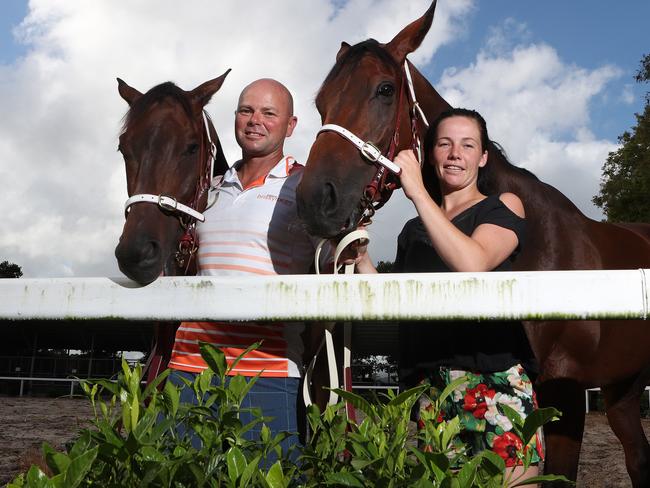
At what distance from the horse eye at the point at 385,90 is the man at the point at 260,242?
1.17ft

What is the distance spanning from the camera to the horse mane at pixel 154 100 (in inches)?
112

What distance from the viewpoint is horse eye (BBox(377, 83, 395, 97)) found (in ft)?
8.66

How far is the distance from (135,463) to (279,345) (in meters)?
1.31

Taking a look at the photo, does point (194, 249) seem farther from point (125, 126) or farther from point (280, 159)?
point (125, 126)

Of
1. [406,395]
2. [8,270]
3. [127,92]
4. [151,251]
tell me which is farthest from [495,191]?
[8,270]

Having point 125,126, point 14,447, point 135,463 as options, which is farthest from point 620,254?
point 14,447

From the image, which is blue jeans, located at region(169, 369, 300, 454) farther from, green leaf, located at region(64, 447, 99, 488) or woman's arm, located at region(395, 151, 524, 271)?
green leaf, located at region(64, 447, 99, 488)

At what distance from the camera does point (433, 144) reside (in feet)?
7.87

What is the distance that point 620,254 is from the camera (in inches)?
134

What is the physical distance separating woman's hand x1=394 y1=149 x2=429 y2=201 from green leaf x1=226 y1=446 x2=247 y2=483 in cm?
114

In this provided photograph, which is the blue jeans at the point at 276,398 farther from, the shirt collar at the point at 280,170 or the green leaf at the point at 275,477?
the green leaf at the point at 275,477

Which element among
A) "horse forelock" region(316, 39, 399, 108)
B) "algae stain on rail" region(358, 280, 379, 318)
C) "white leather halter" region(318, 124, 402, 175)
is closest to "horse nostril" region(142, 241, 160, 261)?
"white leather halter" region(318, 124, 402, 175)

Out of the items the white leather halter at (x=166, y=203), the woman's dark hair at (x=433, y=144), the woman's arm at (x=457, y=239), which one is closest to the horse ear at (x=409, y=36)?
the woman's dark hair at (x=433, y=144)

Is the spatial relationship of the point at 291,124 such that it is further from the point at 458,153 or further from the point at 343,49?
the point at 458,153
